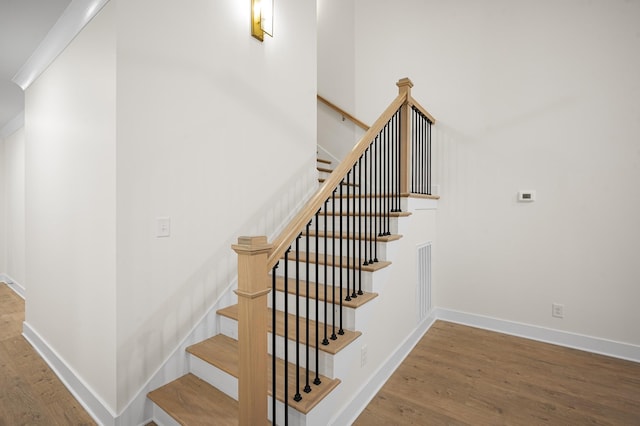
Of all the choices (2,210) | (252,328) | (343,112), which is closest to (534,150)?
Result: (343,112)

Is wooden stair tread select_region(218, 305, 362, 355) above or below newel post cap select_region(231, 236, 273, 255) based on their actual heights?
below

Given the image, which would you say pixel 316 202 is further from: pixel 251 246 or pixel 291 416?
pixel 291 416

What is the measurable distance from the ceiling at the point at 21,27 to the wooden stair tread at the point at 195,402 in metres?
2.64

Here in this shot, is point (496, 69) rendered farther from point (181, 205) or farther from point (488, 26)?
point (181, 205)

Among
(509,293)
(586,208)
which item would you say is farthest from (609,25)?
(509,293)

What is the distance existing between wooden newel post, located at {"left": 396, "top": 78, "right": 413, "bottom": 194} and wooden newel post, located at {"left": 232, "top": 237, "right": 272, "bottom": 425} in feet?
5.74

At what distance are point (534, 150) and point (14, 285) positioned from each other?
7589 millimetres

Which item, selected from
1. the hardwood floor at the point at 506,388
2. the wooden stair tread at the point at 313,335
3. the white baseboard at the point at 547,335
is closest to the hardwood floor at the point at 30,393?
the wooden stair tread at the point at 313,335

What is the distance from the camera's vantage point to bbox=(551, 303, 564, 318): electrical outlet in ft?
9.50

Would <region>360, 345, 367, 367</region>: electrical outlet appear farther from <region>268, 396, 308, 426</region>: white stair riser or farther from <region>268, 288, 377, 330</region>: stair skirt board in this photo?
<region>268, 396, 308, 426</region>: white stair riser

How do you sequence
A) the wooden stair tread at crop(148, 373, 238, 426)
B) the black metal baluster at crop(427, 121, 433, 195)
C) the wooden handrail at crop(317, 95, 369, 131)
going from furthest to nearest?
the wooden handrail at crop(317, 95, 369, 131)
the black metal baluster at crop(427, 121, 433, 195)
the wooden stair tread at crop(148, 373, 238, 426)

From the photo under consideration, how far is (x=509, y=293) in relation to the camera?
3146mm

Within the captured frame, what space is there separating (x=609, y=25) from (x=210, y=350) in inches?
164

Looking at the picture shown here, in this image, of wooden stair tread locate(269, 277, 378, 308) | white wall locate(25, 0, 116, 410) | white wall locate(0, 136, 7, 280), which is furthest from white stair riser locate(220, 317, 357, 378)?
white wall locate(0, 136, 7, 280)
